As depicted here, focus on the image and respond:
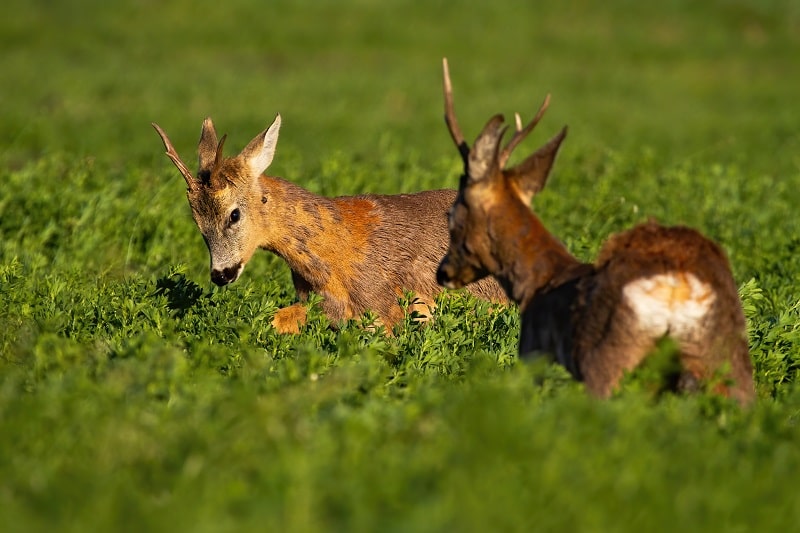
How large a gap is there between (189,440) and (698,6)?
41.2 meters

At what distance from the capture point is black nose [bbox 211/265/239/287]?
881cm

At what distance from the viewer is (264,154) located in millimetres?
9133

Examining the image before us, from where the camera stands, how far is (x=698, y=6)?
43.6 m

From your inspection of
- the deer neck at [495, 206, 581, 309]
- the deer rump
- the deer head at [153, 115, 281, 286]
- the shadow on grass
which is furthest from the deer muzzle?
the deer rump

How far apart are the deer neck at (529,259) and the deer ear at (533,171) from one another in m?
0.14

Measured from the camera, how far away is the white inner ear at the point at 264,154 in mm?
9047

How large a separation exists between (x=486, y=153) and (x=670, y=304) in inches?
53.3

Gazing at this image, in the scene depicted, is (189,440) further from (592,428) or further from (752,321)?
(752,321)

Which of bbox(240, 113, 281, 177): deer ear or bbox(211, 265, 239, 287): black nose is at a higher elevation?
bbox(240, 113, 281, 177): deer ear

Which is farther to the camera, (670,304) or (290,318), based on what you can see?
(290,318)

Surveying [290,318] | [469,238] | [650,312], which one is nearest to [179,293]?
[290,318]

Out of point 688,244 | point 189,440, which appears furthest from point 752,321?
point 189,440

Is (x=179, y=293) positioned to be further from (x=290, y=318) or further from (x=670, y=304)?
(x=670, y=304)

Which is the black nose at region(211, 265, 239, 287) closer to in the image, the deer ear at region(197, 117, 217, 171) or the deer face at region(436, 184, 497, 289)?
the deer ear at region(197, 117, 217, 171)
